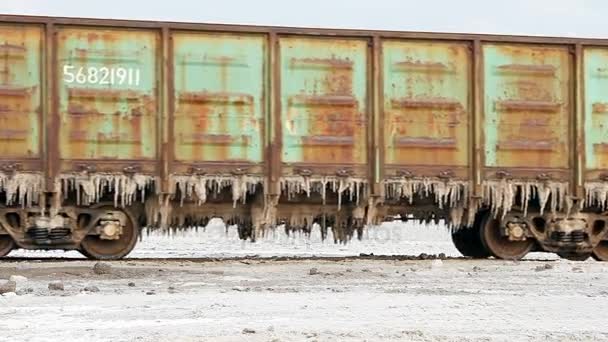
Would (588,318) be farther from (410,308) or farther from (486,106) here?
(486,106)

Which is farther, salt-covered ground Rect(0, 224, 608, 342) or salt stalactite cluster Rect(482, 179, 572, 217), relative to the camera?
salt stalactite cluster Rect(482, 179, 572, 217)

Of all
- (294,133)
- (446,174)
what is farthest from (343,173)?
(446,174)

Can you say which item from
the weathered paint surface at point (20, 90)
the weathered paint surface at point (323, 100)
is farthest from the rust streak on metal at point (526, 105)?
the weathered paint surface at point (20, 90)

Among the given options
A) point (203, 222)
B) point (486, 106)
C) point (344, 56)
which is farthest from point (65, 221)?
point (486, 106)

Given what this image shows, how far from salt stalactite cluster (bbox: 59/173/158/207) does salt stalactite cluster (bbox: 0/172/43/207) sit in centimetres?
34

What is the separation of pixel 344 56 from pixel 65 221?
15.5 ft

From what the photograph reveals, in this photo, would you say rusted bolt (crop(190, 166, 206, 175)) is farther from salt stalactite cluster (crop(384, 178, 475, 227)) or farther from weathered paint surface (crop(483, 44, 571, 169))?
weathered paint surface (crop(483, 44, 571, 169))

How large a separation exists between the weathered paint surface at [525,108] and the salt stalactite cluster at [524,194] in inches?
12.0

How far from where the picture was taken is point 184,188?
1639cm

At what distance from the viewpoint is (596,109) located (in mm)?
17812

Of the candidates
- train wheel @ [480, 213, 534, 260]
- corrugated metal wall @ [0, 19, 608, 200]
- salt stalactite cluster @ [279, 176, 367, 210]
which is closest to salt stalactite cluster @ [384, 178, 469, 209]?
corrugated metal wall @ [0, 19, 608, 200]

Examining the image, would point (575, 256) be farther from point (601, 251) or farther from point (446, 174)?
point (446, 174)

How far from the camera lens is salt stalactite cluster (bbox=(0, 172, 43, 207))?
624 inches

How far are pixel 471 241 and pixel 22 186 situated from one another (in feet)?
24.1
